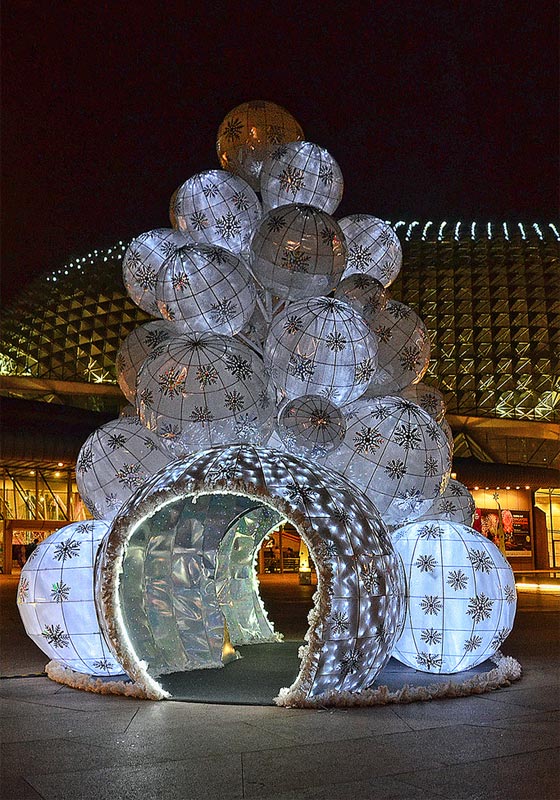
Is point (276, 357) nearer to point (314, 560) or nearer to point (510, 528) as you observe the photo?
point (314, 560)

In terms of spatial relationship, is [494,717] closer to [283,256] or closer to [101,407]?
[283,256]

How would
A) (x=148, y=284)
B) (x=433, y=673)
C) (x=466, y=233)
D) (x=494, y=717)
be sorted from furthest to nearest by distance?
1. (x=466, y=233)
2. (x=148, y=284)
3. (x=433, y=673)
4. (x=494, y=717)

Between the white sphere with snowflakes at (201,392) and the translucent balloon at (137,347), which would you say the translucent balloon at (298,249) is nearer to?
the white sphere with snowflakes at (201,392)

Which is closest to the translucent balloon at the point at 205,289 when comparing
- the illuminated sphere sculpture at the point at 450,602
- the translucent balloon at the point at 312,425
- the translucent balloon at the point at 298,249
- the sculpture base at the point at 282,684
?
the translucent balloon at the point at 298,249

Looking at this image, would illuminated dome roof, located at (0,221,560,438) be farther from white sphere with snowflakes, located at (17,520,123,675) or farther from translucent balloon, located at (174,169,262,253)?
white sphere with snowflakes, located at (17,520,123,675)

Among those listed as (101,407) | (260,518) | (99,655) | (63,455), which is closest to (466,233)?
(101,407)

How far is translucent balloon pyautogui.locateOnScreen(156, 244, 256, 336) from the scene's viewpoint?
7.74 m

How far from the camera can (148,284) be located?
877cm

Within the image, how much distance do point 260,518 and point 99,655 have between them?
3239 mm

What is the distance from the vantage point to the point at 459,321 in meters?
42.5

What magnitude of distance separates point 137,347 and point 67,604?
2677 mm

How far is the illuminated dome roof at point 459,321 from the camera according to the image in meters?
40.2

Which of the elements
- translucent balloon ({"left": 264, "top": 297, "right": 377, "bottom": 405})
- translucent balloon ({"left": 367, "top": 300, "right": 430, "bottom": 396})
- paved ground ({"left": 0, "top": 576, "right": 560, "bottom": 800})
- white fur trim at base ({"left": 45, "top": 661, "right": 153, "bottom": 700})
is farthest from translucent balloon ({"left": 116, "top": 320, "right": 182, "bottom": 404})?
paved ground ({"left": 0, "top": 576, "right": 560, "bottom": 800})

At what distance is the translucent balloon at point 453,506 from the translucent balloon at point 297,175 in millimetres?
3345
